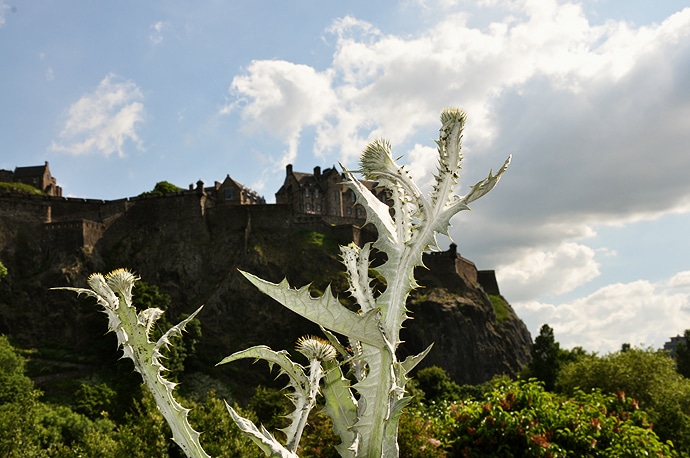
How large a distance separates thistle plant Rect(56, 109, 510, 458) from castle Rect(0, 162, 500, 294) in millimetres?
54365

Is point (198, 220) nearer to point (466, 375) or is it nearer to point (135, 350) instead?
point (466, 375)

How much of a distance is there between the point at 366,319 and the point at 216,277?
6733 cm

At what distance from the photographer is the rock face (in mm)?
60438

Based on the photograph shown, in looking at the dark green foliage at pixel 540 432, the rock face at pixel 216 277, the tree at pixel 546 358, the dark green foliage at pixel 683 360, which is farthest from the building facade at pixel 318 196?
the dark green foliage at pixel 540 432

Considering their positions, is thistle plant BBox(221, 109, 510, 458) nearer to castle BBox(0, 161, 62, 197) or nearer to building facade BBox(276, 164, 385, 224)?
building facade BBox(276, 164, 385, 224)

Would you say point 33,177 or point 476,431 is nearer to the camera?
point 476,431

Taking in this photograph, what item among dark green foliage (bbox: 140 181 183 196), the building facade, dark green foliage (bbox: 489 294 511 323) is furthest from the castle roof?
dark green foliage (bbox: 489 294 511 323)

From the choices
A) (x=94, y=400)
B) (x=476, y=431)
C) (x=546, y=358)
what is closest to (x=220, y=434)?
(x=476, y=431)

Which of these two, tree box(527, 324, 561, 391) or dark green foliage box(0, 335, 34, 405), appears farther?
tree box(527, 324, 561, 391)

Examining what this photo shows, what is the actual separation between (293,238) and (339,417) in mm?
68350

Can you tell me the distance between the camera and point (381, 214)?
3.75 meters

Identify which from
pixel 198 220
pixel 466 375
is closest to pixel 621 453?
pixel 466 375

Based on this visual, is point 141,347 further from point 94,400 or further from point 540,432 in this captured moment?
point 94,400

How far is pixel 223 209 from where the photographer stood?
72.4m
